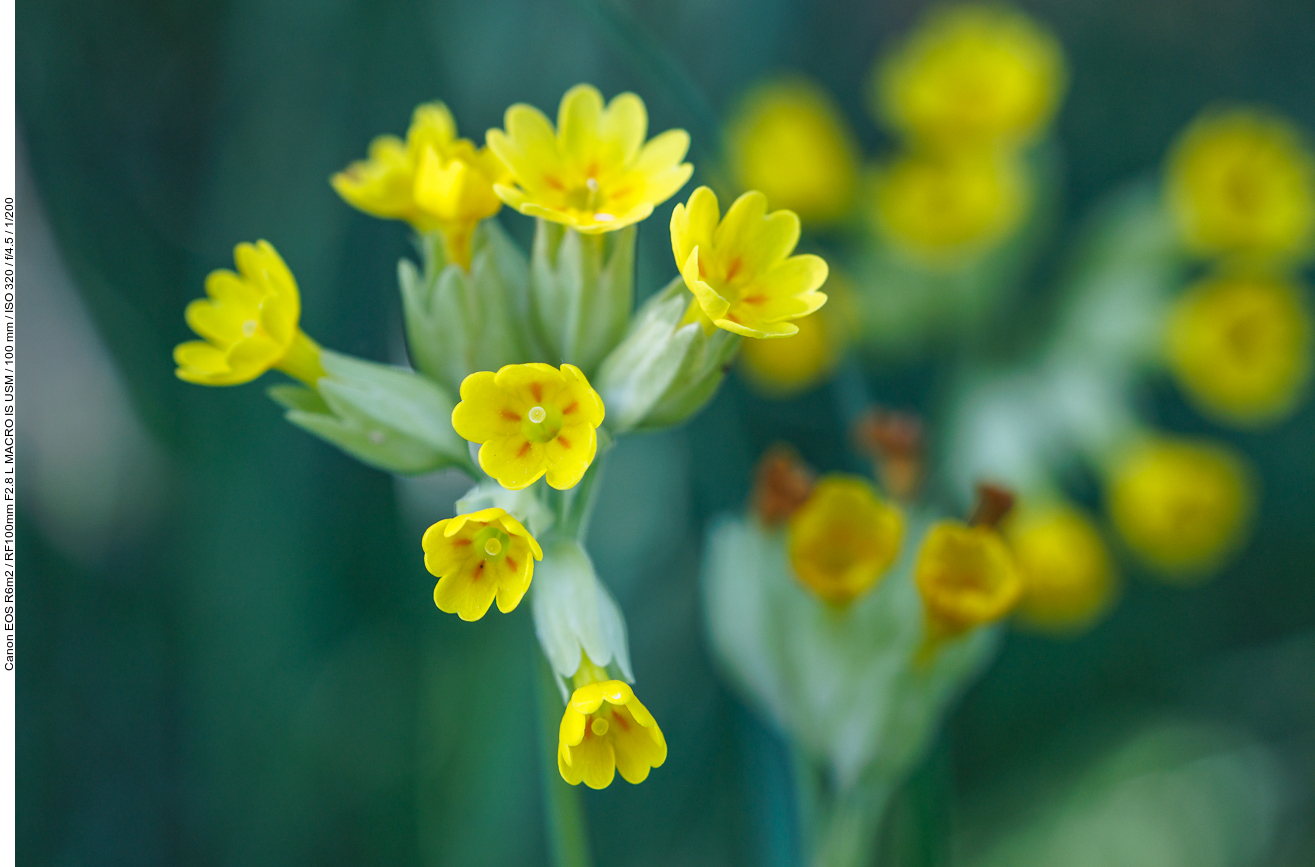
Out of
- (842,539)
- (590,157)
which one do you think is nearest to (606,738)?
(842,539)

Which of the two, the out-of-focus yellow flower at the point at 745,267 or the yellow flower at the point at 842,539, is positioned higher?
the out-of-focus yellow flower at the point at 745,267

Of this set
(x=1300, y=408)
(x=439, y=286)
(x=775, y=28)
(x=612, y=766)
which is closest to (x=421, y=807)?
(x=612, y=766)

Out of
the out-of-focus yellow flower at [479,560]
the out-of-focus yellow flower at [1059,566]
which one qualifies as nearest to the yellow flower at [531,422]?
the out-of-focus yellow flower at [479,560]

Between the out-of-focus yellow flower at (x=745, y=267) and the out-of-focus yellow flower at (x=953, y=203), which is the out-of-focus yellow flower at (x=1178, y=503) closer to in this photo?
the out-of-focus yellow flower at (x=953, y=203)

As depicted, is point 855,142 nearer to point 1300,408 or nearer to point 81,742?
point 1300,408

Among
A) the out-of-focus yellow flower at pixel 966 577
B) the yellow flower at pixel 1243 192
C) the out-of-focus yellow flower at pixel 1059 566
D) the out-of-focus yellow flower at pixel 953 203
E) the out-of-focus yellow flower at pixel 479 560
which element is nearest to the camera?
the out-of-focus yellow flower at pixel 479 560

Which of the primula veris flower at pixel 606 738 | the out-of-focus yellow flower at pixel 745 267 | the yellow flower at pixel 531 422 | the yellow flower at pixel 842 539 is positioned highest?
the out-of-focus yellow flower at pixel 745 267
